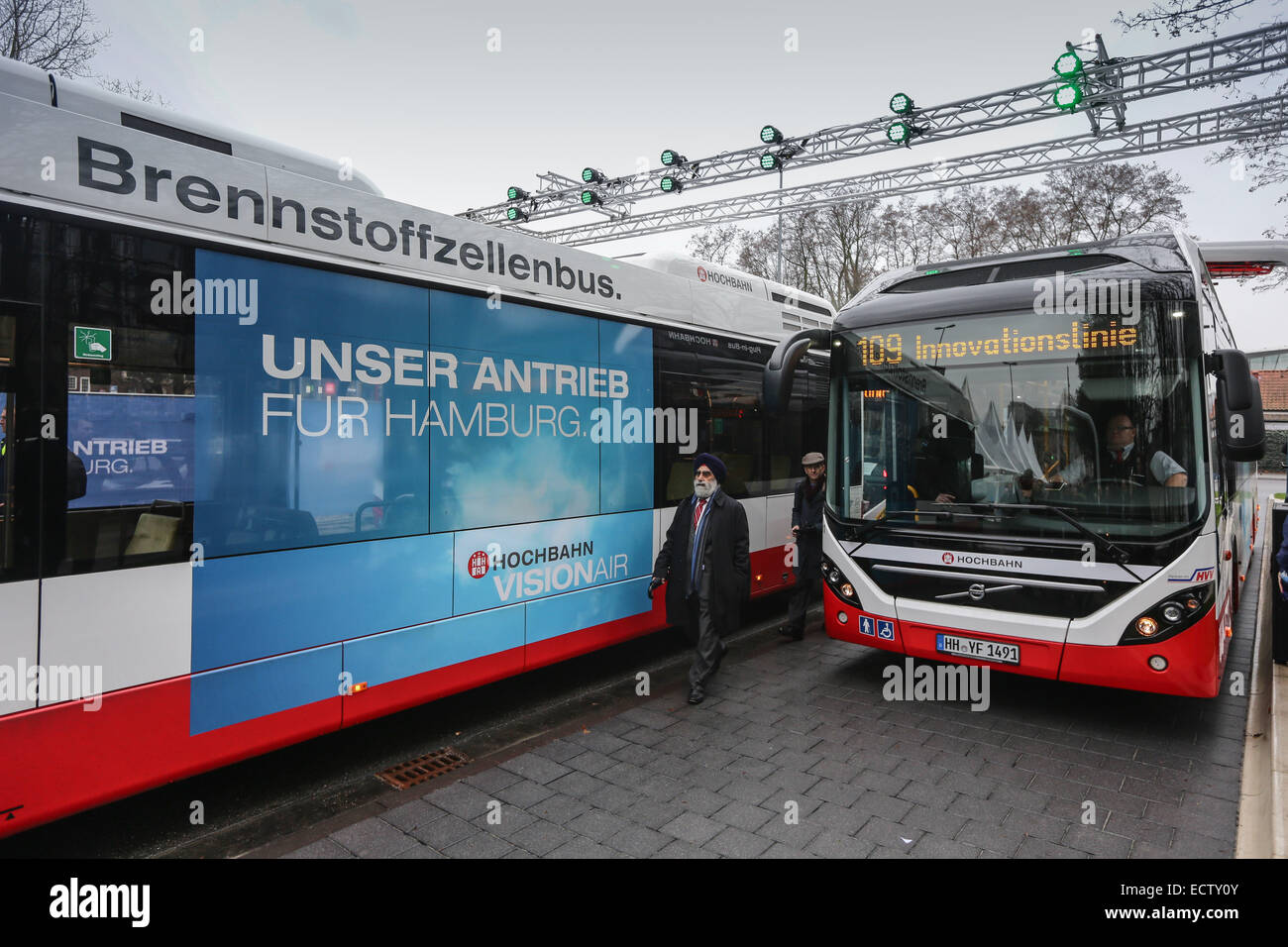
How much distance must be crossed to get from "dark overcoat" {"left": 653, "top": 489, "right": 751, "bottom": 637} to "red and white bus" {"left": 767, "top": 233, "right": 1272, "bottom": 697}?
78 centimetres

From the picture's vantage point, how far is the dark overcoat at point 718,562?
591cm

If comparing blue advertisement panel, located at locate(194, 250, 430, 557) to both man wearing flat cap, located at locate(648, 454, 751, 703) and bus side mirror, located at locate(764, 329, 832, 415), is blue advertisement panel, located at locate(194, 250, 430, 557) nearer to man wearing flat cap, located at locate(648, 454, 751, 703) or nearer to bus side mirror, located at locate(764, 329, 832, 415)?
man wearing flat cap, located at locate(648, 454, 751, 703)

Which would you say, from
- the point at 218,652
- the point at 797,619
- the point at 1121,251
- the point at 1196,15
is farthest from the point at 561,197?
the point at 218,652

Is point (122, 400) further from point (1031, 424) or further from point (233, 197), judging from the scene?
point (1031, 424)

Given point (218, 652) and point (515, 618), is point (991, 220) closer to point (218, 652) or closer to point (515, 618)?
point (515, 618)

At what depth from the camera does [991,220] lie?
27.6 metres

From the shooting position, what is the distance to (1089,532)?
474 centimetres

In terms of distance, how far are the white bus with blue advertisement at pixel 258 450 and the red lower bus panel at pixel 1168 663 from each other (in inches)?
130

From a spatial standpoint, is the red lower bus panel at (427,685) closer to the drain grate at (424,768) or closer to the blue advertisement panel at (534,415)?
the drain grate at (424,768)

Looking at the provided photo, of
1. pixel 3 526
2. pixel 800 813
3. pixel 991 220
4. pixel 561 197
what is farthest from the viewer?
pixel 991 220

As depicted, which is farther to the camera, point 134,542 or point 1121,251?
point 1121,251

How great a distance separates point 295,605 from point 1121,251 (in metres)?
5.60

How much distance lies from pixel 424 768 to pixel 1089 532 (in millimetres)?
4371

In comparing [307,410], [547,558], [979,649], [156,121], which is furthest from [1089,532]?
[156,121]
